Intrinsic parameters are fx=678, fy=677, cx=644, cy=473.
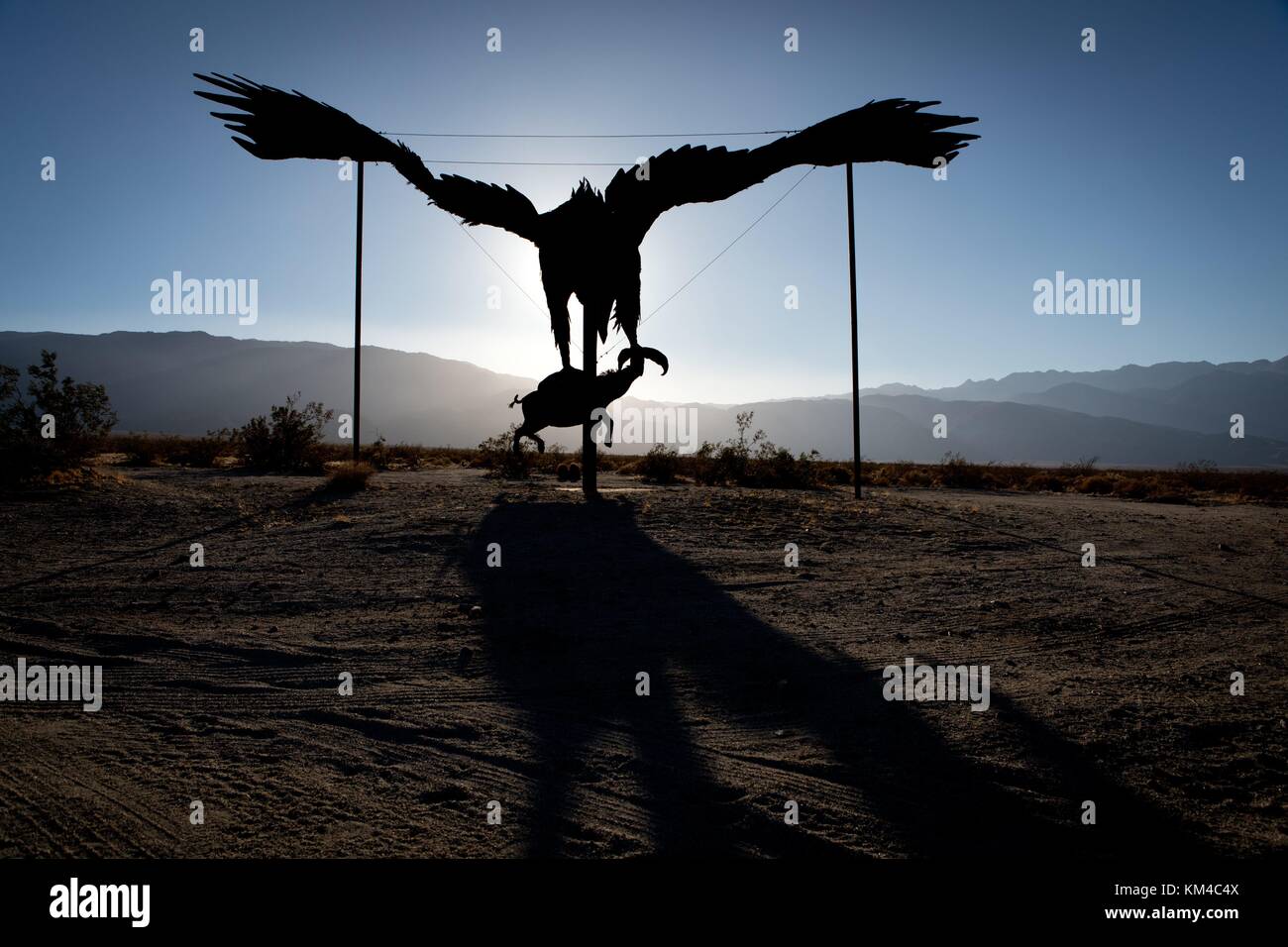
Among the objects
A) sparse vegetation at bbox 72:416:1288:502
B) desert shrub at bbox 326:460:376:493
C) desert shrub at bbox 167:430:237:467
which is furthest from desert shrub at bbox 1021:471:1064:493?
desert shrub at bbox 167:430:237:467

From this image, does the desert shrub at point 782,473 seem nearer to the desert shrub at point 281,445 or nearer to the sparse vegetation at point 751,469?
the sparse vegetation at point 751,469

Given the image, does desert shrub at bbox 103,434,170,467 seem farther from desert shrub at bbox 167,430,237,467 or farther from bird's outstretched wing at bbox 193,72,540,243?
bird's outstretched wing at bbox 193,72,540,243

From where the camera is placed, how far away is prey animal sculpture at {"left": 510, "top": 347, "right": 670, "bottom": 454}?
10.8 metres

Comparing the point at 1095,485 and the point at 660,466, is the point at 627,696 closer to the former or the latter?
the point at 660,466

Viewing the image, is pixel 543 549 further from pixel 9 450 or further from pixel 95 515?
pixel 9 450

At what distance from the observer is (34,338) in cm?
18938

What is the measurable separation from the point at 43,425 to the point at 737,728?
1304 centimetres

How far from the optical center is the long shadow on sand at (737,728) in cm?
271

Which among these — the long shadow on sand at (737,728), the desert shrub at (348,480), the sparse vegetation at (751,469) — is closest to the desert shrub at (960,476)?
the sparse vegetation at (751,469)

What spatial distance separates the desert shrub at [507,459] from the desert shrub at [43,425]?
733 cm

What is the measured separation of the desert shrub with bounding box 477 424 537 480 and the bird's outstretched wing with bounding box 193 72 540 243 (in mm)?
4608

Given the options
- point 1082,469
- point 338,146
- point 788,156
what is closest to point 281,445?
point 338,146

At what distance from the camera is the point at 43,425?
11219 millimetres
